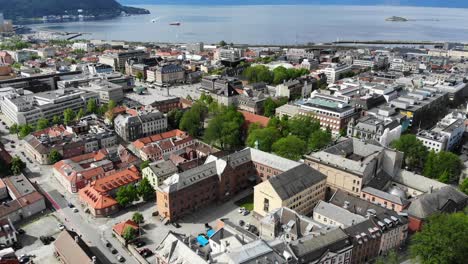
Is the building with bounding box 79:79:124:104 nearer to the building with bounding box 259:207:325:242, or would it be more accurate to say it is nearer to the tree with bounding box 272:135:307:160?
the tree with bounding box 272:135:307:160

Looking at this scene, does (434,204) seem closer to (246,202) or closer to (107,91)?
(246,202)

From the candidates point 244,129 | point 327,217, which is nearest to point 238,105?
point 244,129

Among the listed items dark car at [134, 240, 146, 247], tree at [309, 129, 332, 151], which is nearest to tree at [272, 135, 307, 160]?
tree at [309, 129, 332, 151]

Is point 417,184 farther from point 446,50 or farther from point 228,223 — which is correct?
point 446,50

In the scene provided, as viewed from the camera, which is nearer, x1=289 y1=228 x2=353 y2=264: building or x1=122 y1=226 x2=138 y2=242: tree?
x1=289 y1=228 x2=353 y2=264: building

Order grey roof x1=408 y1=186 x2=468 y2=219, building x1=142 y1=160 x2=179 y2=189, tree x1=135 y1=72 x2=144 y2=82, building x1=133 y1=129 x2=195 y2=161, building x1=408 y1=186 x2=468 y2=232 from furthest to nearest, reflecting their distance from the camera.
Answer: tree x1=135 y1=72 x2=144 y2=82
building x1=133 y1=129 x2=195 y2=161
building x1=142 y1=160 x2=179 y2=189
grey roof x1=408 y1=186 x2=468 y2=219
building x1=408 y1=186 x2=468 y2=232

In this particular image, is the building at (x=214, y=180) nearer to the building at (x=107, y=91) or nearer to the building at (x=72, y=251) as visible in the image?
the building at (x=72, y=251)
